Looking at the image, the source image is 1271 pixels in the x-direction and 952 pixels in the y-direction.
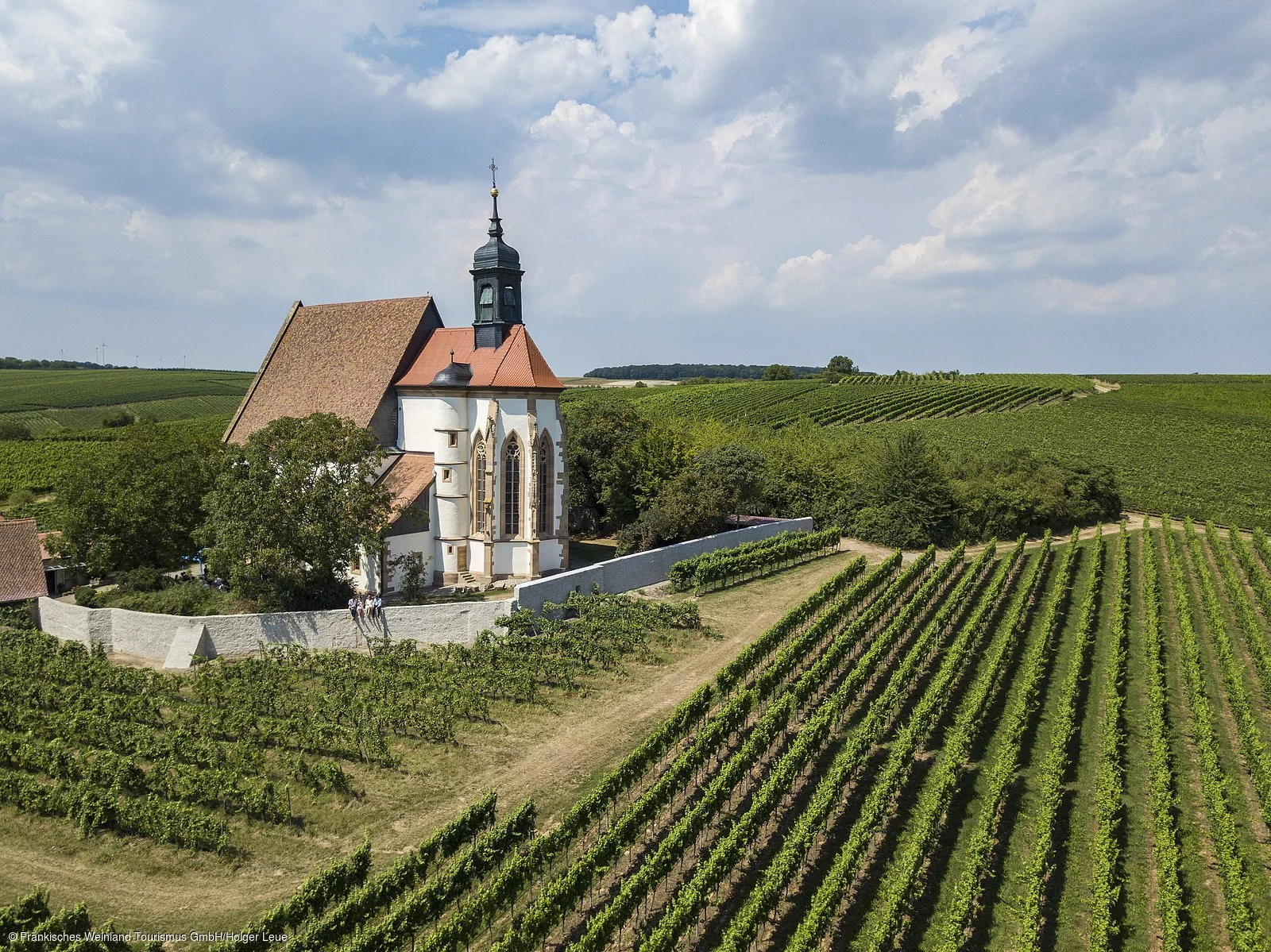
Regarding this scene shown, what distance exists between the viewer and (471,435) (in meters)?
33.7

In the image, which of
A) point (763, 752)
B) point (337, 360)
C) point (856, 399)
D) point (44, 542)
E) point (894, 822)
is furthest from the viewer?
point (856, 399)

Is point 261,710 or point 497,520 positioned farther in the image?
point 497,520

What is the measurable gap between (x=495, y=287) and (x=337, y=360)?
8.14 meters

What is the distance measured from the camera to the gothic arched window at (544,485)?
33344 millimetres

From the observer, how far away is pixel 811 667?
2328cm

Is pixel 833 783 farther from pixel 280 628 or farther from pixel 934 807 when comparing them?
pixel 280 628

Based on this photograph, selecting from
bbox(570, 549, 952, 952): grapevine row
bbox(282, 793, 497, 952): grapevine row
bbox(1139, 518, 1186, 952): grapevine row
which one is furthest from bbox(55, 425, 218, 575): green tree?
bbox(1139, 518, 1186, 952): grapevine row

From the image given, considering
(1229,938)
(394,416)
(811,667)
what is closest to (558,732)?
(811,667)

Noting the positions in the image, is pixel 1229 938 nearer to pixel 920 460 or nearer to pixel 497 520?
pixel 497 520

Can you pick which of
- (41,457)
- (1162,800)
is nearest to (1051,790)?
(1162,800)

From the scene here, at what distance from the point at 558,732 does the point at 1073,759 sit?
1204cm

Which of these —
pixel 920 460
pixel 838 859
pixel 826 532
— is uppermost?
pixel 920 460

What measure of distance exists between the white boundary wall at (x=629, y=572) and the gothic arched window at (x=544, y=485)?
6.59ft

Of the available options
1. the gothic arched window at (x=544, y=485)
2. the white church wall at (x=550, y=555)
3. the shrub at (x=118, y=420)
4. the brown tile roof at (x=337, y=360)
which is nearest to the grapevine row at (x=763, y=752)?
the white church wall at (x=550, y=555)
